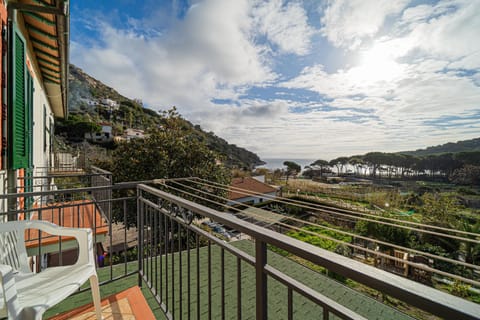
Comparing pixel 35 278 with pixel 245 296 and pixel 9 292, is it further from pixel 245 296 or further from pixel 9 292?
pixel 245 296

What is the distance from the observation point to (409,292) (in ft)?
1.40

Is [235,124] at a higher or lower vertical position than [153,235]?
higher

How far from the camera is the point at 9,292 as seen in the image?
1011 millimetres

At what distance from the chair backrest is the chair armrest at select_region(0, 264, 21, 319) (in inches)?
25.8

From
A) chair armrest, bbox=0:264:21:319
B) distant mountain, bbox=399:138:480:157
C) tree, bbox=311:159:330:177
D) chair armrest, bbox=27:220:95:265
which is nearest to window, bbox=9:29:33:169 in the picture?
chair armrest, bbox=27:220:95:265

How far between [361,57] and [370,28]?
0.89 metres

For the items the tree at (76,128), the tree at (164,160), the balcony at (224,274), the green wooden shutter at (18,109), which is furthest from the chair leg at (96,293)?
the tree at (76,128)

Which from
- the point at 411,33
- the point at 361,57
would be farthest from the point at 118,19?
the point at 411,33

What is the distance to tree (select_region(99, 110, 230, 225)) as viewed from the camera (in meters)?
6.47

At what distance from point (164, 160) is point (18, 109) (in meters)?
→ 3.93

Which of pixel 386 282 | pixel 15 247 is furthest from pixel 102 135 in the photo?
pixel 386 282

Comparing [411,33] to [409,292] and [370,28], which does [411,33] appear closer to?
[370,28]

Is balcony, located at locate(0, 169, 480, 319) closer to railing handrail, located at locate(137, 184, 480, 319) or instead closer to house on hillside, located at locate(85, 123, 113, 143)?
railing handrail, located at locate(137, 184, 480, 319)

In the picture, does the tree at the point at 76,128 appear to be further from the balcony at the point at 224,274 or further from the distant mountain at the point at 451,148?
the distant mountain at the point at 451,148
